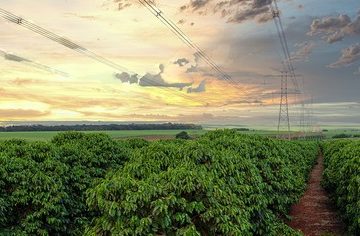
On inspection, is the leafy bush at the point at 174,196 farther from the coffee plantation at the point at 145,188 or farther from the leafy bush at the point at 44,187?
the leafy bush at the point at 44,187

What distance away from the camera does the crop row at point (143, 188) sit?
11.9 meters

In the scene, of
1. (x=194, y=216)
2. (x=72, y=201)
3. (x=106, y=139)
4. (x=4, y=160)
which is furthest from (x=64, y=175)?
(x=194, y=216)

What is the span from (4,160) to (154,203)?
998 cm

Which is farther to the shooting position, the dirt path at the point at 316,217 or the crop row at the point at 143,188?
the dirt path at the point at 316,217

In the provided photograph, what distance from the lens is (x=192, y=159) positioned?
14664 mm

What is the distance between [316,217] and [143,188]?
76.3ft

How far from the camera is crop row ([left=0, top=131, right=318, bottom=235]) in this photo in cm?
1185

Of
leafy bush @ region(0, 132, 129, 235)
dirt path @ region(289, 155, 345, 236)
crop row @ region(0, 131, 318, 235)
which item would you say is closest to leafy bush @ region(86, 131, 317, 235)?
crop row @ region(0, 131, 318, 235)

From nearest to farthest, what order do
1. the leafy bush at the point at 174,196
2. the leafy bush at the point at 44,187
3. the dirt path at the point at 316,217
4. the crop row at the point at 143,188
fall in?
1. the leafy bush at the point at 174,196
2. the crop row at the point at 143,188
3. the leafy bush at the point at 44,187
4. the dirt path at the point at 316,217

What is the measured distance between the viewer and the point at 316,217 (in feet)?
105

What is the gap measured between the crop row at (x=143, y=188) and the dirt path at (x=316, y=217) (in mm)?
2625

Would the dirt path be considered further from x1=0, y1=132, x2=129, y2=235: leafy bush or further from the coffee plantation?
x1=0, y1=132, x2=129, y2=235: leafy bush

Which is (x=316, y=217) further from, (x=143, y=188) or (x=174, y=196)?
(x=143, y=188)

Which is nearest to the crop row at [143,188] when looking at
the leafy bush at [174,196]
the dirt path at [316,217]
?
the leafy bush at [174,196]
